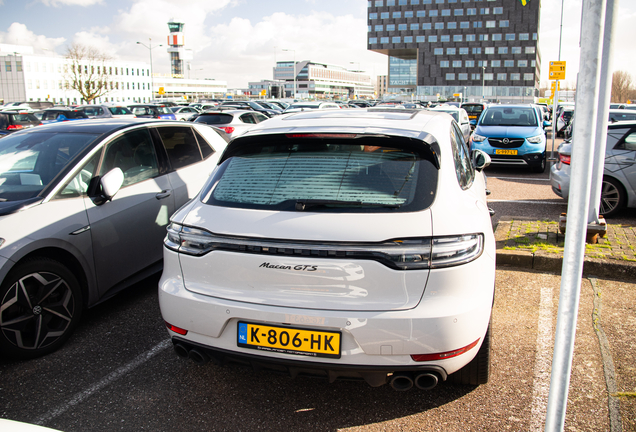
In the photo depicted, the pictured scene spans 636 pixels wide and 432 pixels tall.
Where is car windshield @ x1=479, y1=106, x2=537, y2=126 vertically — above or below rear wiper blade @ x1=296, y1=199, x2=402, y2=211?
above

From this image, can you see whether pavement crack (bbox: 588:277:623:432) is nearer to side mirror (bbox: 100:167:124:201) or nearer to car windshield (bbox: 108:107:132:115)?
side mirror (bbox: 100:167:124:201)

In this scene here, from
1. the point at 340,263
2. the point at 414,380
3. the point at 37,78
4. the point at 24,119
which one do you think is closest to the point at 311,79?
the point at 37,78

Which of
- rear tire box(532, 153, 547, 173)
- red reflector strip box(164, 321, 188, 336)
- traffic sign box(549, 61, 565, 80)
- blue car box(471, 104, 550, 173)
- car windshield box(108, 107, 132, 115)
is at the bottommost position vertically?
rear tire box(532, 153, 547, 173)

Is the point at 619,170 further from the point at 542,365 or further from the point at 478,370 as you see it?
the point at 478,370

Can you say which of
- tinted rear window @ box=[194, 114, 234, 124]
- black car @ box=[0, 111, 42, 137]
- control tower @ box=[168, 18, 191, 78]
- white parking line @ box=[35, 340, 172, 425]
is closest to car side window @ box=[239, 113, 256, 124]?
tinted rear window @ box=[194, 114, 234, 124]

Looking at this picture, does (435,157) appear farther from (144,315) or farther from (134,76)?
(134,76)

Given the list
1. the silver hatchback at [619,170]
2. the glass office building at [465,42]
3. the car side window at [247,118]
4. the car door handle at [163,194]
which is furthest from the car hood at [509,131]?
the glass office building at [465,42]

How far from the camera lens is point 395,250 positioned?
233 cm

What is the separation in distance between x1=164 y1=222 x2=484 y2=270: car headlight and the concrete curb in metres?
2.93

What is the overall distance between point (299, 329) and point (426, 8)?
11115cm

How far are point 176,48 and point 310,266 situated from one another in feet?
652

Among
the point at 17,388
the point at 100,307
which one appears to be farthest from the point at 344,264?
the point at 100,307

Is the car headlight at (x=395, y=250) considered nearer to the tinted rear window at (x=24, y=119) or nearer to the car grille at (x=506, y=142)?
the car grille at (x=506, y=142)

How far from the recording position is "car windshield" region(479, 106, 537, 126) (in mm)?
12953
